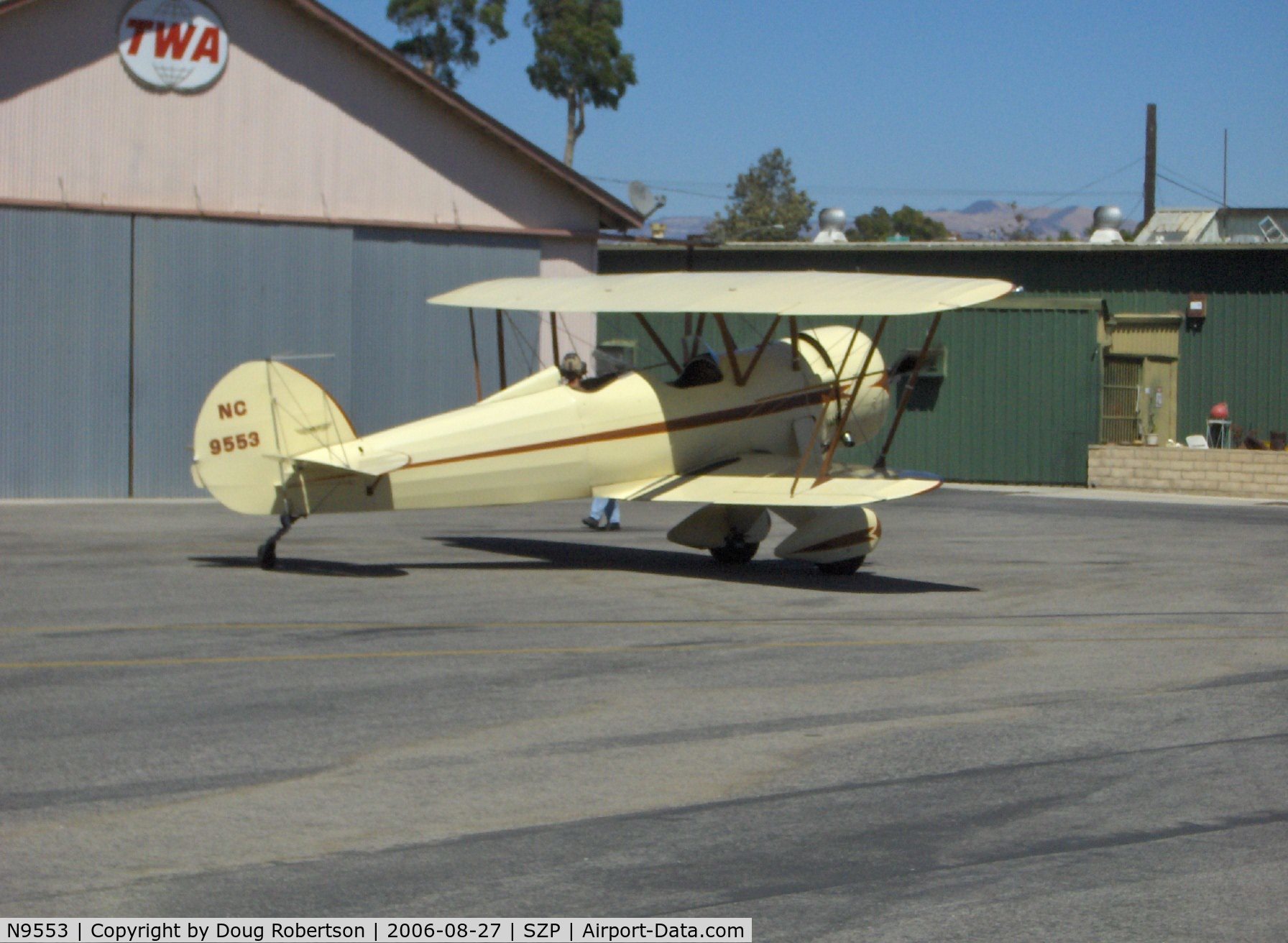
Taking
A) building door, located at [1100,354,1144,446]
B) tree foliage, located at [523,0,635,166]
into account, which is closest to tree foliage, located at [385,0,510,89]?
tree foliage, located at [523,0,635,166]

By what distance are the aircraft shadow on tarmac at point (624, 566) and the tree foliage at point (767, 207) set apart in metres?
89.2

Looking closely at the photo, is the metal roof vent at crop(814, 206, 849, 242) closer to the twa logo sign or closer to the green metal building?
the green metal building

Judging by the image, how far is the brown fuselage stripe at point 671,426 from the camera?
14938 millimetres

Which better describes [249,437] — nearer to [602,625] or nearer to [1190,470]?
[602,625]

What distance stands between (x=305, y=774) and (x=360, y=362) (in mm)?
18497

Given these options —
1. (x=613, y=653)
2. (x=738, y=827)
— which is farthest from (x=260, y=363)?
(x=738, y=827)

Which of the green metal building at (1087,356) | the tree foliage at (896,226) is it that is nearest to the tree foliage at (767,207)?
the tree foliage at (896,226)

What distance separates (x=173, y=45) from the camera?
2427 centimetres

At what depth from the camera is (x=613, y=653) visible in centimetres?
1104

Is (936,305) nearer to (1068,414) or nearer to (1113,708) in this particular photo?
(1113,708)

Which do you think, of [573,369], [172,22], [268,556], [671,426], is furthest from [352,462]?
[172,22]

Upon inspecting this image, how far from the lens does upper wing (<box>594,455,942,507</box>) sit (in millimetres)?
14461
